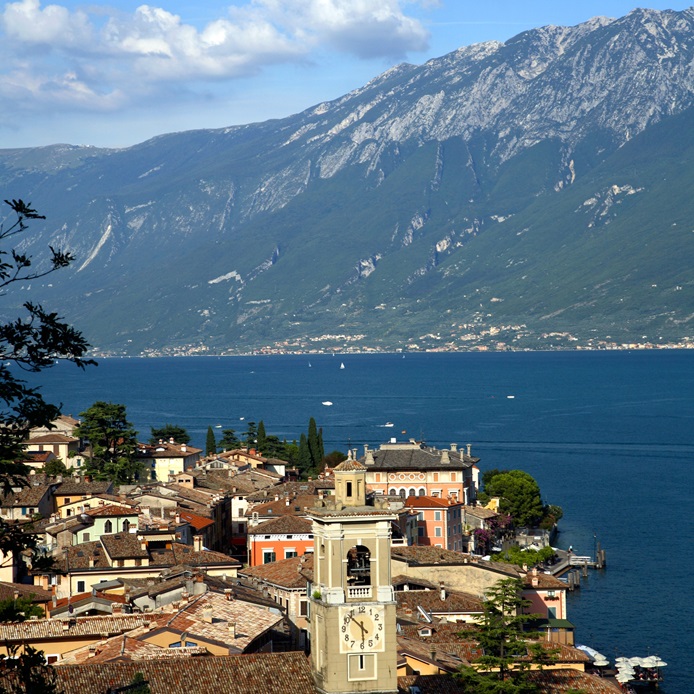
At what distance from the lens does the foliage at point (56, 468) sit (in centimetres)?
8625

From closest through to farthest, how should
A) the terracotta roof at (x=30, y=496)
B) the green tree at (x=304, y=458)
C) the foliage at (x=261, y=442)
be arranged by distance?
the terracotta roof at (x=30, y=496) < the green tree at (x=304, y=458) < the foliage at (x=261, y=442)

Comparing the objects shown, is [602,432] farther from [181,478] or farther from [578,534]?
[181,478]

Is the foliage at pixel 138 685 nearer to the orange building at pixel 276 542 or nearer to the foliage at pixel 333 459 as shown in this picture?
the orange building at pixel 276 542

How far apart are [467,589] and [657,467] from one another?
298 feet

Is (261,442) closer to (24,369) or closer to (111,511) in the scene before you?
(111,511)

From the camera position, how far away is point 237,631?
39.0 metres

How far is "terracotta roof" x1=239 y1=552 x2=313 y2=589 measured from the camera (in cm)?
5341

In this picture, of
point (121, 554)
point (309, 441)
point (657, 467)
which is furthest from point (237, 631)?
point (657, 467)

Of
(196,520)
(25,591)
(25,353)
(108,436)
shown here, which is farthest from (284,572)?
(108,436)

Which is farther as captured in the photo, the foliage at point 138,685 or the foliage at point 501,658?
the foliage at point 501,658

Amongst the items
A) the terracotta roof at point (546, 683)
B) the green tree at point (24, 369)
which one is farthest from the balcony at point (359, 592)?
the green tree at point (24, 369)

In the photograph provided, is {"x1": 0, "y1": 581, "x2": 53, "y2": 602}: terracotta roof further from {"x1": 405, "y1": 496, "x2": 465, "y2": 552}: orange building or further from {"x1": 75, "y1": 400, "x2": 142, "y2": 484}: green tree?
{"x1": 75, "y1": 400, "x2": 142, "y2": 484}: green tree

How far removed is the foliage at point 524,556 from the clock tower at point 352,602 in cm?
4313

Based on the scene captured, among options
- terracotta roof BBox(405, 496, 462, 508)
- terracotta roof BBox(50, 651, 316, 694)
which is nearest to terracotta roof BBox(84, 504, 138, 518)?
terracotta roof BBox(405, 496, 462, 508)
